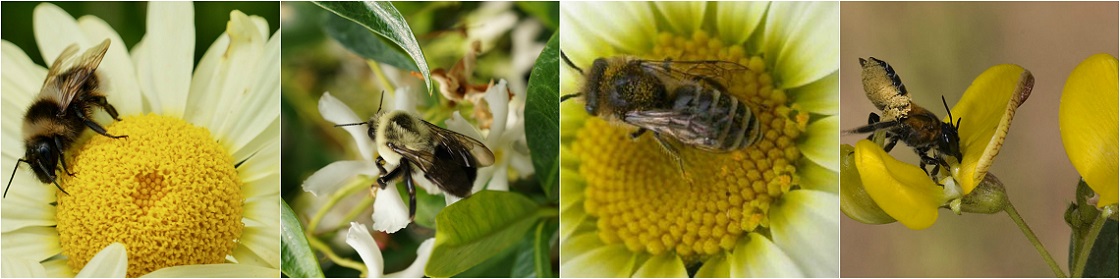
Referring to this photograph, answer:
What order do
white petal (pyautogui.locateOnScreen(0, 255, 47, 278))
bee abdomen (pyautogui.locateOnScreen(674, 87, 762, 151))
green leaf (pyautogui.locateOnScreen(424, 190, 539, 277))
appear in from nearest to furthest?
bee abdomen (pyautogui.locateOnScreen(674, 87, 762, 151))
green leaf (pyautogui.locateOnScreen(424, 190, 539, 277))
white petal (pyautogui.locateOnScreen(0, 255, 47, 278))

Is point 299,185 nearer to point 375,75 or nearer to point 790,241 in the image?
point 375,75

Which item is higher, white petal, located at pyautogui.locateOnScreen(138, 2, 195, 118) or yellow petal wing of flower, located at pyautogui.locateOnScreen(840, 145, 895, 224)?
white petal, located at pyautogui.locateOnScreen(138, 2, 195, 118)

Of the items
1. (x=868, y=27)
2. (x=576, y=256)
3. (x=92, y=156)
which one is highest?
(x=868, y=27)

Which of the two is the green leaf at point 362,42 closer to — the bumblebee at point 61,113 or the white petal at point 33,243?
the bumblebee at point 61,113

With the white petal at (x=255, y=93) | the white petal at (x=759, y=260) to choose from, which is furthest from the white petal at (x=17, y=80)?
Answer: the white petal at (x=759, y=260)

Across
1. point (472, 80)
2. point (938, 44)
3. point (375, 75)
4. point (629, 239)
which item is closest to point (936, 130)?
point (938, 44)

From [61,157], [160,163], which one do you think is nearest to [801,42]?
[160,163]

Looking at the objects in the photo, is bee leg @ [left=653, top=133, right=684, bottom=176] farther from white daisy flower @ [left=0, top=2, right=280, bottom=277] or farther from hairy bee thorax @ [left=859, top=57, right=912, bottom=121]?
white daisy flower @ [left=0, top=2, right=280, bottom=277]

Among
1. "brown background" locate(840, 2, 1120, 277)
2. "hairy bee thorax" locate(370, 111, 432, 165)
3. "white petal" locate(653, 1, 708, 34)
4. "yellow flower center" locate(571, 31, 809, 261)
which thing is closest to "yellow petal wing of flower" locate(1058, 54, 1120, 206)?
"brown background" locate(840, 2, 1120, 277)
